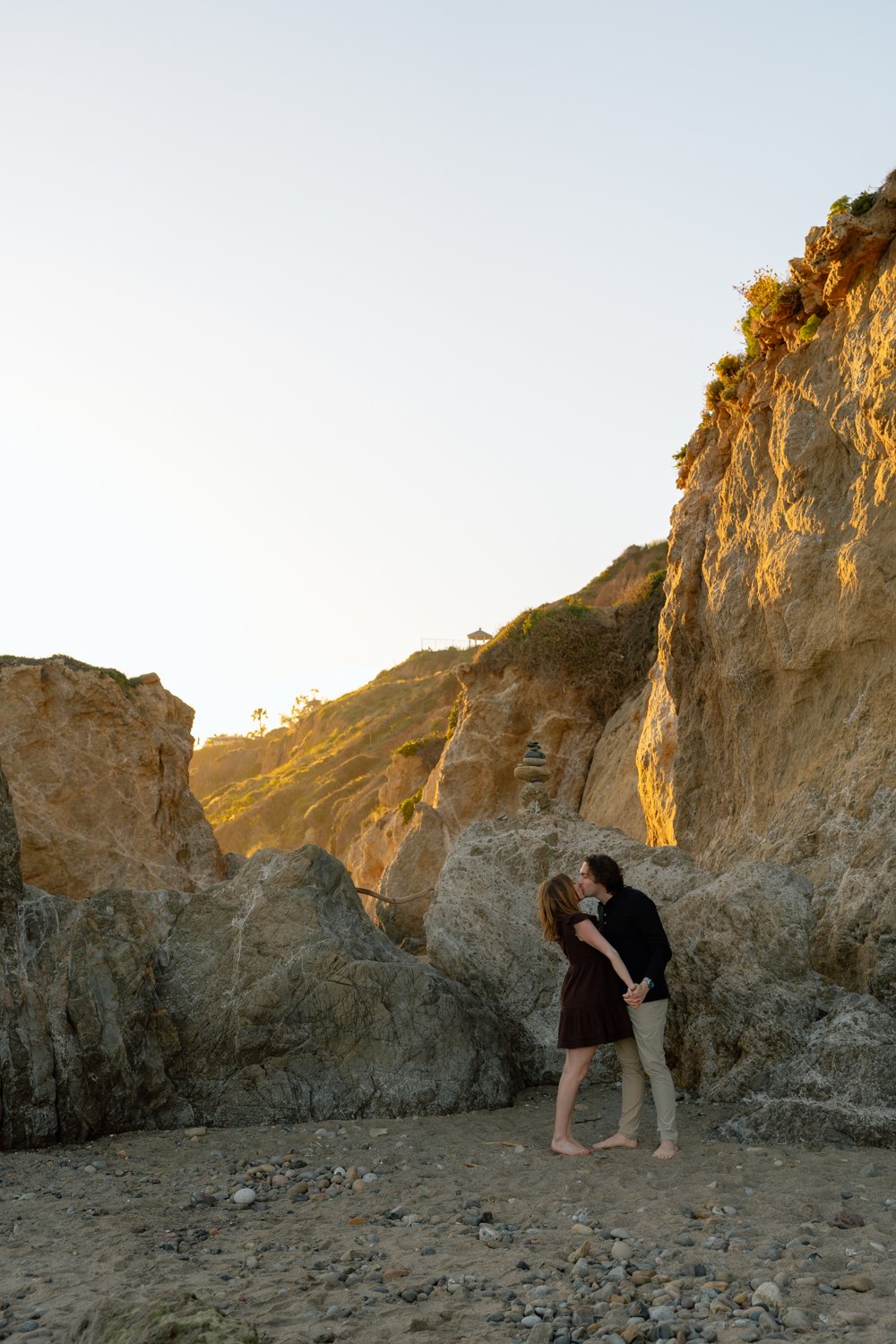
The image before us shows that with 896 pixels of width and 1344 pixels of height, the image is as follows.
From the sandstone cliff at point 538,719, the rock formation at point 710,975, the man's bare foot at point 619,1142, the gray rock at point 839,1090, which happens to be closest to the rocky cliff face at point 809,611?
the rock formation at point 710,975

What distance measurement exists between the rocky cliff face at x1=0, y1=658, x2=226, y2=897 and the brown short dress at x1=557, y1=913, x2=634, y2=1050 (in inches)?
396

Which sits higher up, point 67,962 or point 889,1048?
point 67,962

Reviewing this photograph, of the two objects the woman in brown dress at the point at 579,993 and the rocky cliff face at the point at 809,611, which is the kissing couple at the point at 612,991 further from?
the rocky cliff face at the point at 809,611

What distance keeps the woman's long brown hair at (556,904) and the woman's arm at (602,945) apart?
118 mm

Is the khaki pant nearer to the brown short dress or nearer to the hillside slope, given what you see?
the brown short dress

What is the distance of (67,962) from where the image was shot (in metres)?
8.44

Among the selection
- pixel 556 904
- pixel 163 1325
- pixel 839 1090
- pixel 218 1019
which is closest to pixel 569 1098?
pixel 556 904

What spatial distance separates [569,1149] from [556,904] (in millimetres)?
1610

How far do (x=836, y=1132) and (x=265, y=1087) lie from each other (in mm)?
4198

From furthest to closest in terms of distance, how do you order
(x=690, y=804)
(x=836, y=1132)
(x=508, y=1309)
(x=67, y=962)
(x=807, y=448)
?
(x=690, y=804)
(x=807, y=448)
(x=67, y=962)
(x=836, y=1132)
(x=508, y=1309)

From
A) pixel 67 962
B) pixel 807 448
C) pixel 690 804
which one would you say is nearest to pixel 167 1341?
pixel 67 962

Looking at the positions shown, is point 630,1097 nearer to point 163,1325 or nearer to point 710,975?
point 710,975

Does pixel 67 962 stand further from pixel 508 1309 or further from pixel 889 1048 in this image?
pixel 889 1048

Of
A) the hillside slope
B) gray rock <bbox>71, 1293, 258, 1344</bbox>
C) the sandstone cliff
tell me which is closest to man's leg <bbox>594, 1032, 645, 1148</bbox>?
gray rock <bbox>71, 1293, 258, 1344</bbox>
